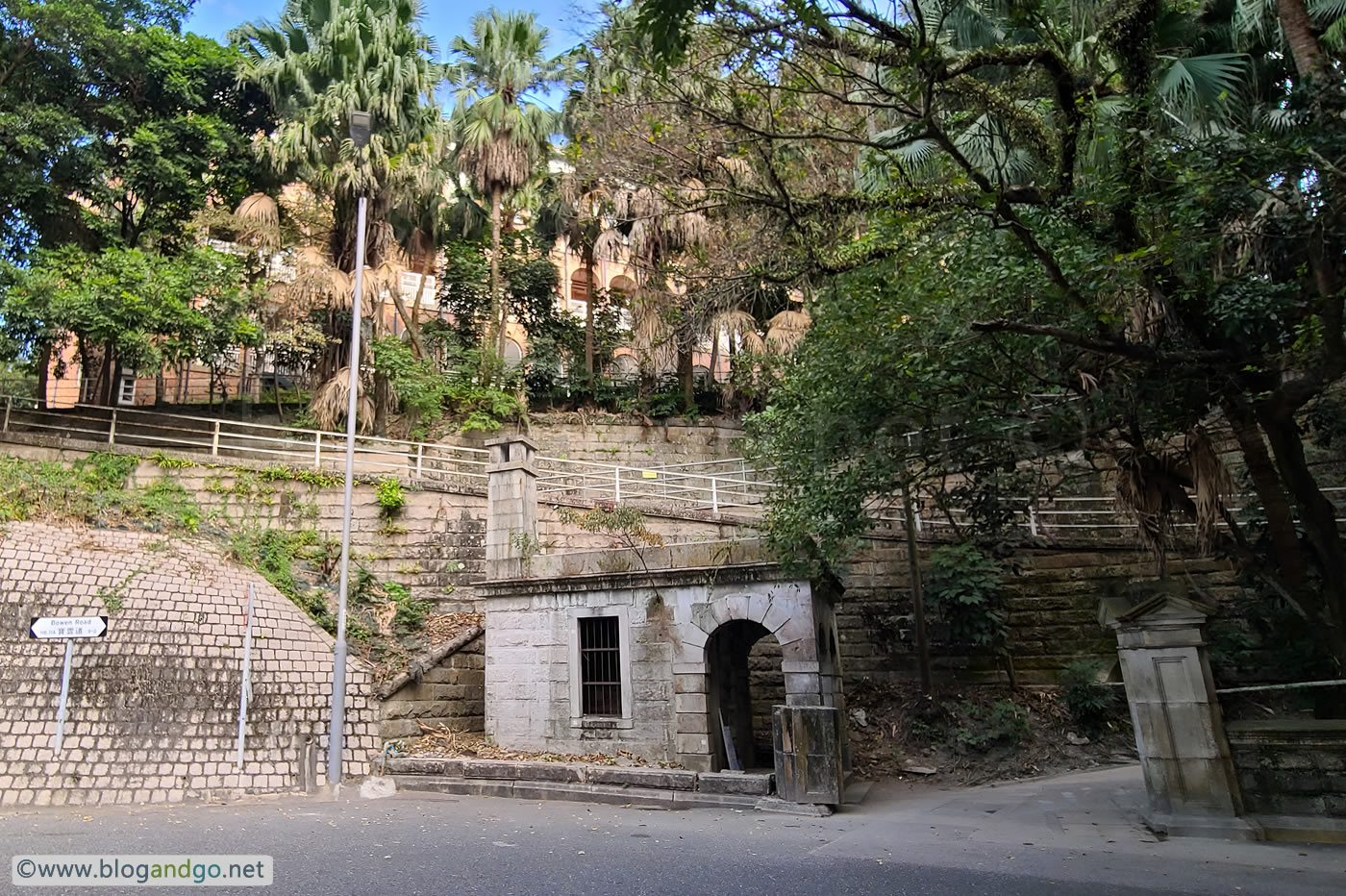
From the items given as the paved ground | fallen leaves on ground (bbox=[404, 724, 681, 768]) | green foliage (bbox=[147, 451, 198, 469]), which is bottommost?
the paved ground

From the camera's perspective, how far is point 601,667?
36.3 ft

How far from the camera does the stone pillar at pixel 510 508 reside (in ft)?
39.4

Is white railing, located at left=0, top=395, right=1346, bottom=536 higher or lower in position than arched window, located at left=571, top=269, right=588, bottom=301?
lower

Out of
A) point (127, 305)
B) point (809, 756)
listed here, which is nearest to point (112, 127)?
point (127, 305)

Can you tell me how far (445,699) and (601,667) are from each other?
3039 mm

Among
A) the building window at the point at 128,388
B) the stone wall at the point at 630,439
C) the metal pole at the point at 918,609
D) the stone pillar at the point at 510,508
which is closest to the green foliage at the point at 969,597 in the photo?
the metal pole at the point at 918,609

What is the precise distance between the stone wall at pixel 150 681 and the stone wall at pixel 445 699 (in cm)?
41

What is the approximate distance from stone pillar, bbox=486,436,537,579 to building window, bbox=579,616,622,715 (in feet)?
5.01

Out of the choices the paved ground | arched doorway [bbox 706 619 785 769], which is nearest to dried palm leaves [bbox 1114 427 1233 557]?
the paved ground

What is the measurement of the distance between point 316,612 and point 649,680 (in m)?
6.26

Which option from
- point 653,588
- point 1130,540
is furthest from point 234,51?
point 1130,540

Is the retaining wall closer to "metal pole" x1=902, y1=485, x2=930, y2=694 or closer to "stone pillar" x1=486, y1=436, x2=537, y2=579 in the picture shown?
"metal pole" x1=902, y1=485, x2=930, y2=694

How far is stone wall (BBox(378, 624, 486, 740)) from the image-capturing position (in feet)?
39.1

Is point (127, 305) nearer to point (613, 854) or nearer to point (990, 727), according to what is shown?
point (613, 854)
